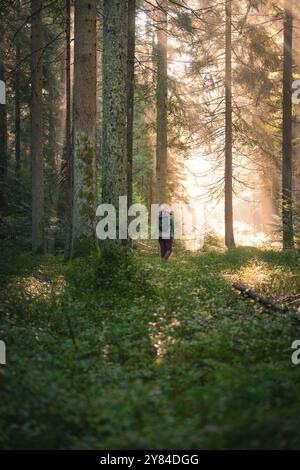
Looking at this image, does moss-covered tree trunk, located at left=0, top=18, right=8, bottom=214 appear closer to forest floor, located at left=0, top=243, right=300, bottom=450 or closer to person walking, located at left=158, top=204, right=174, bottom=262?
person walking, located at left=158, top=204, right=174, bottom=262

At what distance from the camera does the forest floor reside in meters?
4.03

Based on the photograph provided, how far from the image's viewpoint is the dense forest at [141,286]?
427 cm

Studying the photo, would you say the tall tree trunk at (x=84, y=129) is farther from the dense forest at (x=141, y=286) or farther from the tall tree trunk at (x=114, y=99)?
the tall tree trunk at (x=114, y=99)

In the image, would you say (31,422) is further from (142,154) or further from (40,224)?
(142,154)

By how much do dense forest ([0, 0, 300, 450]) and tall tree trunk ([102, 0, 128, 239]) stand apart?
0.03 m

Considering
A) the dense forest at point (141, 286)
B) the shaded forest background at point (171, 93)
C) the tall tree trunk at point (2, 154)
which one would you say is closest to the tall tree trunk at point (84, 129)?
the dense forest at point (141, 286)

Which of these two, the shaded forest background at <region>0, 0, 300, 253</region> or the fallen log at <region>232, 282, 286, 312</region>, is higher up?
the shaded forest background at <region>0, 0, 300, 253</region>

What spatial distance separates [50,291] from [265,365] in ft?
17.2

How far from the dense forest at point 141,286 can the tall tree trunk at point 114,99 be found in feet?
0.11

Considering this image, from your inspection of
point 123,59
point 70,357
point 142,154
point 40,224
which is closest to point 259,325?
point 70,357

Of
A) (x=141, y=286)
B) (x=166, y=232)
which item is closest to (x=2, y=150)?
(x=166, y=232)

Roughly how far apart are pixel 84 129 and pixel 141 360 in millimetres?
6881

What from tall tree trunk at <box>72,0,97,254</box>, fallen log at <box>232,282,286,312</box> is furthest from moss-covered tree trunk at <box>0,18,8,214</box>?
fallen log at <box>232,282,286,312</box>

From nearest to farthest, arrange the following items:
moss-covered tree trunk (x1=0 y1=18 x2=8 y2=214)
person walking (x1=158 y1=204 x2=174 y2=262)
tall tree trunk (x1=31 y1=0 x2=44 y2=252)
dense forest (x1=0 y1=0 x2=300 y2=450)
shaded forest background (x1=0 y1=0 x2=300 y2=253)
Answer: dense forest (x1=0 y1=0 x2=300 y2=450) < person walking (x1=158 y1=204 x2=174 y2=262) < shaded forest background (x1=0 y1=0 x2=300 y2=253) < tall tree trunk (x1=31 y1=0 x2=44 y2=252) < moss-covered tree trunk (x1=0 y1=18 x2=8 y2=214)
